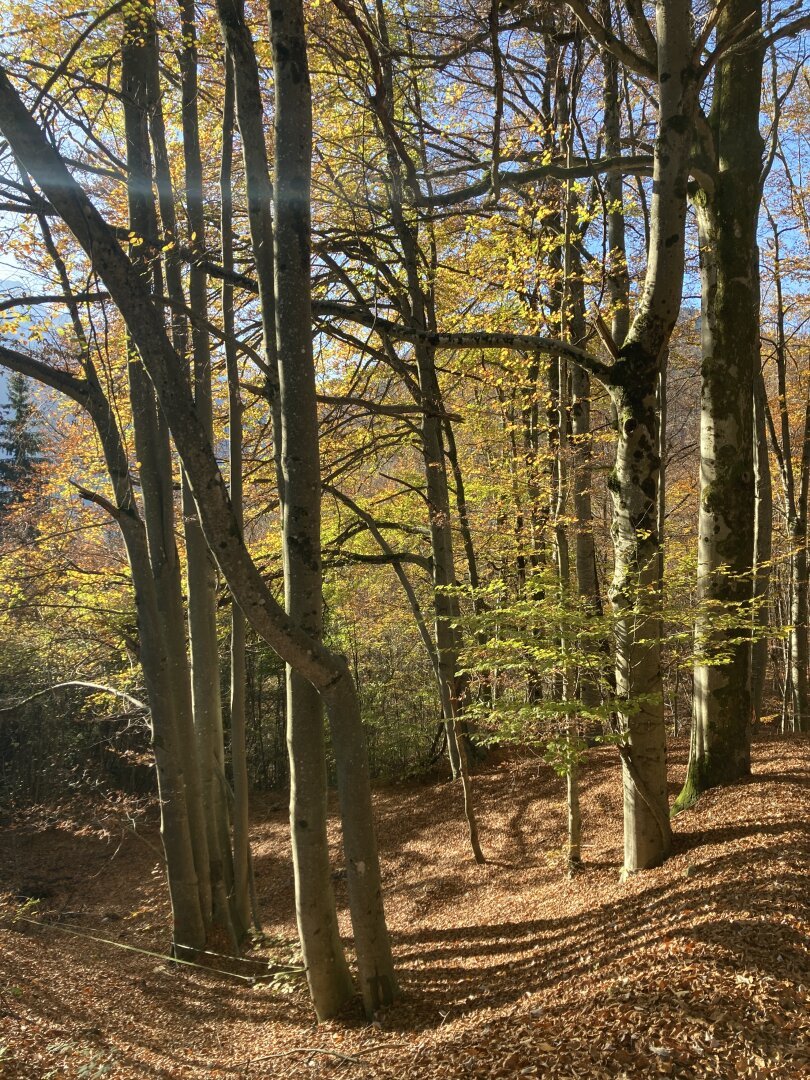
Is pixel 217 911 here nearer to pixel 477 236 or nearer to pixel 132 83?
pixel 132 83

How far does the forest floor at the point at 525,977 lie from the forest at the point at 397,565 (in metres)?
0.03

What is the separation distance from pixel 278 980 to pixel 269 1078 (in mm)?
2021

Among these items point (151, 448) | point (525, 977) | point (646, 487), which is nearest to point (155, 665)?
point (151, 448)

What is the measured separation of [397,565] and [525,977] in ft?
19.4

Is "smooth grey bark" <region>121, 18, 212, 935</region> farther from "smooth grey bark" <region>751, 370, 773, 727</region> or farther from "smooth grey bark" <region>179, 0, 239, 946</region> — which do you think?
"smooth grey bark" <region>751, 370, 773, 727</region>

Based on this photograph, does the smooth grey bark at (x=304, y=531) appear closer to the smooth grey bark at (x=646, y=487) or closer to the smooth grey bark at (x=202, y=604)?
the smooth grey bark at (x=646, y=487)

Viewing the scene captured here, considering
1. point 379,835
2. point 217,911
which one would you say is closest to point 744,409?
point 217,911

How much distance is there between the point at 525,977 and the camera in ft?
14.5

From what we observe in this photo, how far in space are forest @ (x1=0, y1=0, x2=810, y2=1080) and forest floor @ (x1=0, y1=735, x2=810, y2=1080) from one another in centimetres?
3

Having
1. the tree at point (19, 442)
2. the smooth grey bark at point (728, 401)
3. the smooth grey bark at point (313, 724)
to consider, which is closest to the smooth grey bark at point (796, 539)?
the smooth grey bark at point (728, 401)

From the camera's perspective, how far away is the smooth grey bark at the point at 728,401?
572cm

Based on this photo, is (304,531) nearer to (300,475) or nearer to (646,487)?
(300,475)

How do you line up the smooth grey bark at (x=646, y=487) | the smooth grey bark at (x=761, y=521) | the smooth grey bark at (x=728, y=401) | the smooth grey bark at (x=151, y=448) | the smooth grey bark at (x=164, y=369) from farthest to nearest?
the smooth grey bark at (x=761, y=521)
the smooth grey bark at (x=151, y=448)
the smooth grey bark at (x=728, y=401)
the smooth grey bark at (x=646, y=487)
the smooth grey bark at (x=164, y=369)

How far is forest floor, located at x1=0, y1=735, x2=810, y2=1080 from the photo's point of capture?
2922 mm
